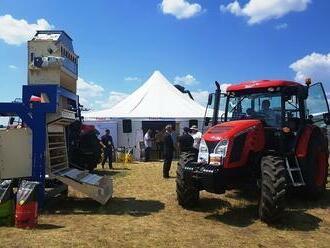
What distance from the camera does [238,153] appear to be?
845cm

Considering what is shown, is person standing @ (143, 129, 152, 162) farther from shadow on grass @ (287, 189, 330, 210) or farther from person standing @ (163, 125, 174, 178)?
shadow on grass @ (287, 189, 330, 210)

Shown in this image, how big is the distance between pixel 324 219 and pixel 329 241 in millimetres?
1391

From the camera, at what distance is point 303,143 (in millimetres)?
9469

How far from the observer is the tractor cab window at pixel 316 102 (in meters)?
10.0

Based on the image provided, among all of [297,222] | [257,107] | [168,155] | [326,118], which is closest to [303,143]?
[257,107]

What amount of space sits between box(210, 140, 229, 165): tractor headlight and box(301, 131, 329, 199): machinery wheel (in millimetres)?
1864

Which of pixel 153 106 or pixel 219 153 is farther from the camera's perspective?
pixel 153 106

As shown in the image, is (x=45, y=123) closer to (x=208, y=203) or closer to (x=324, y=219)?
(x=208, y=203)

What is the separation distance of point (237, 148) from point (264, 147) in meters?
0.80

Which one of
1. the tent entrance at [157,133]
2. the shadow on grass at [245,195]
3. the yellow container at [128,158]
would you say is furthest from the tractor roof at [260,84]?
the tent entrance at [157,133]

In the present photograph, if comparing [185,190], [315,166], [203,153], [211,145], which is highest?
[211,145]

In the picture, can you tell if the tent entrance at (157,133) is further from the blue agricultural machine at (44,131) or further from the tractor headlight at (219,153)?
the tractor headlight at (219,153)

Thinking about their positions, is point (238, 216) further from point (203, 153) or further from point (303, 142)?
point (303, 142)

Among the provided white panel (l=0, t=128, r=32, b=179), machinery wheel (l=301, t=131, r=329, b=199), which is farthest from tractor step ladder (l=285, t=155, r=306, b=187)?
white panel (l=0, t=128, r=32, b=179)
